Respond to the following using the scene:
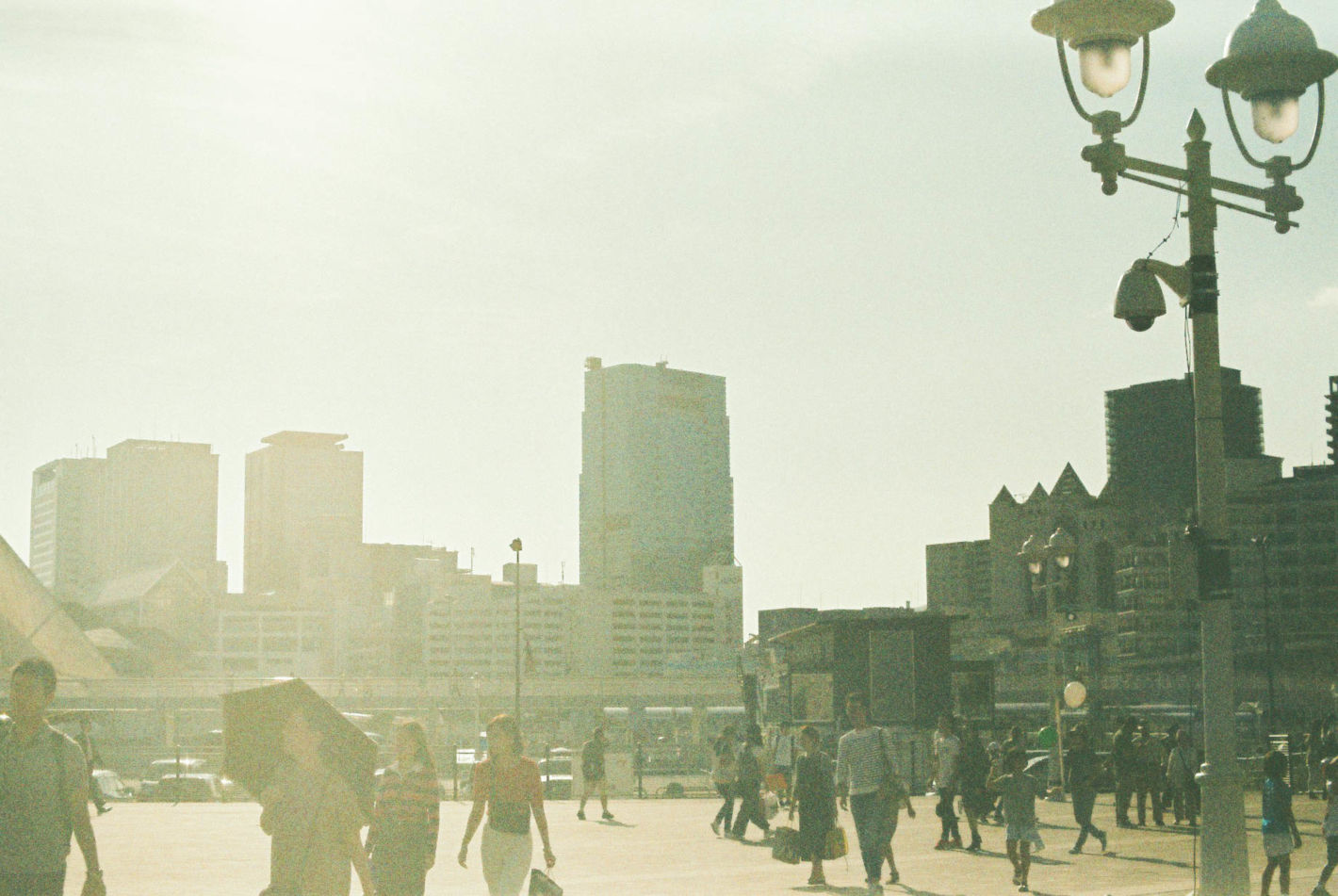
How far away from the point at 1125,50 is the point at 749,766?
16.2m

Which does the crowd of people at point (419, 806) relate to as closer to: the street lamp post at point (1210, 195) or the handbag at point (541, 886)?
the handbag at point (541, 886)

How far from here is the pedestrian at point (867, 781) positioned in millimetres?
15930

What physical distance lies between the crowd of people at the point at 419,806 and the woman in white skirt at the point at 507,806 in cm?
1

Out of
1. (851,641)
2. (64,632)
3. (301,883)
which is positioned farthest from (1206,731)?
(64,632)

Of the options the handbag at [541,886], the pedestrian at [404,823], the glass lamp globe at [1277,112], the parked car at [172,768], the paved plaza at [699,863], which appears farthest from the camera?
the parked car at [172,768]

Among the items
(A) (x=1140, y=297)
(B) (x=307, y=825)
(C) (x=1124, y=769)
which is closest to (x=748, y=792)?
(C) (x=1124, y=769)

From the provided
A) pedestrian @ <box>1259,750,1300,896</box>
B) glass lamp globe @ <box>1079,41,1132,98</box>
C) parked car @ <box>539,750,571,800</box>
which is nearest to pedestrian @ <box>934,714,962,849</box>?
pedestrian @ <box>1259,750,1300,896</box>

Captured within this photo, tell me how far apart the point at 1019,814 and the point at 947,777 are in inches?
196

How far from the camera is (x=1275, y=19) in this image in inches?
418

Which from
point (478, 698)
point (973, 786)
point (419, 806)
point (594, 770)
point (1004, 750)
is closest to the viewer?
point (419, 806)

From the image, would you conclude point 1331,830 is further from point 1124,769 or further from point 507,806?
point 1124,769

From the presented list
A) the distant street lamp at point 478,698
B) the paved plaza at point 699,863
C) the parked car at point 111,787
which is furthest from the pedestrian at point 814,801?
the distant street lamp at point 478,698

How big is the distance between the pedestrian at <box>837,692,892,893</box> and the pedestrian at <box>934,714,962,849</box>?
5595mm

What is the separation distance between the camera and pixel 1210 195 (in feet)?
37.5
